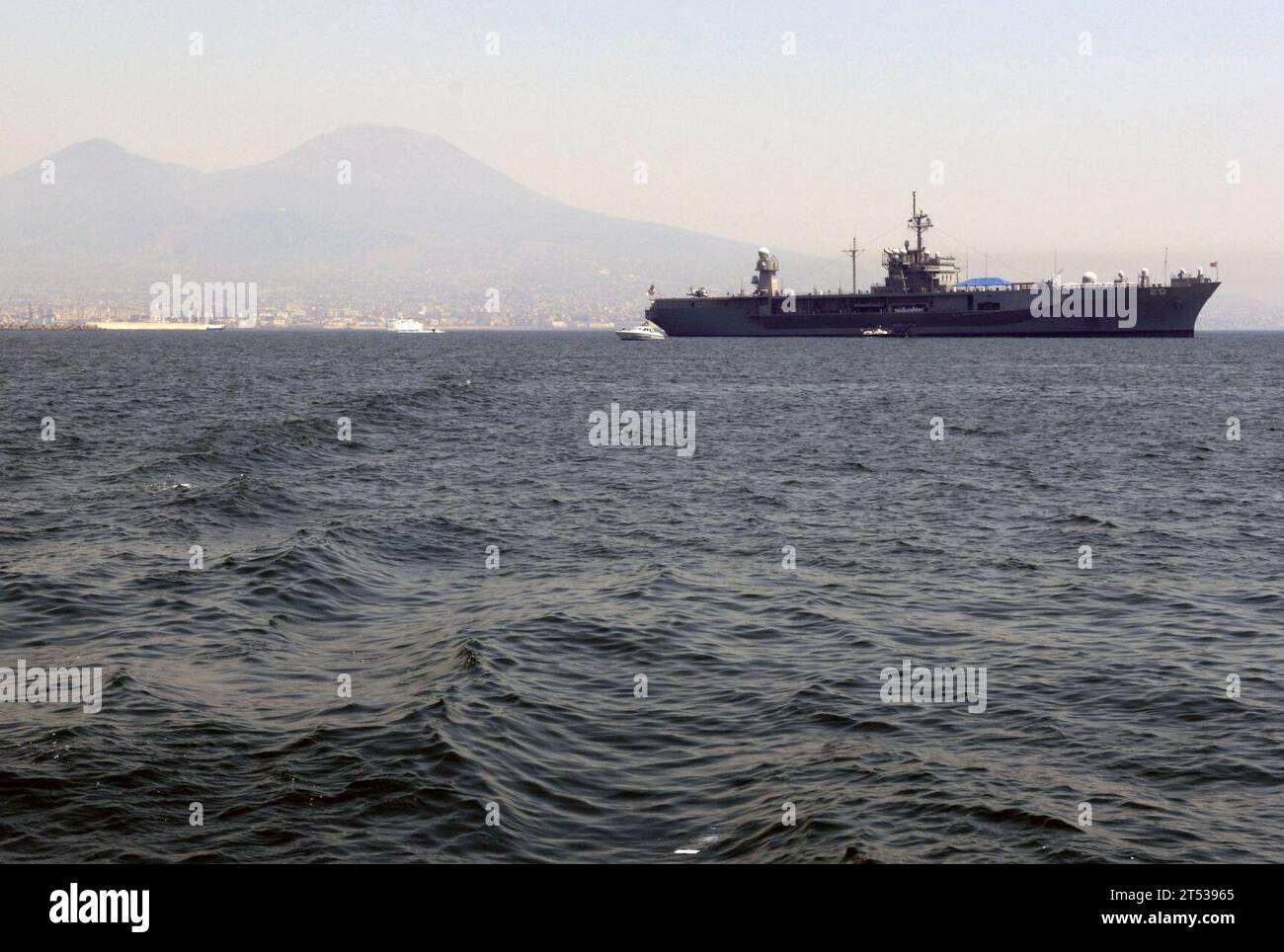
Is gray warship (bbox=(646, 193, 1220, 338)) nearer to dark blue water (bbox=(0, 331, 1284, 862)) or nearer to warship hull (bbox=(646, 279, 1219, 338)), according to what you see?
warship hull (bbox=(646, 279, 1219, 338))

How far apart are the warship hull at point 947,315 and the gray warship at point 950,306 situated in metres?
0.13

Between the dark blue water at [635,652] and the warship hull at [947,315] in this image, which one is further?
the warship hull at [947,315]

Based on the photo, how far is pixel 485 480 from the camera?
1367 inches

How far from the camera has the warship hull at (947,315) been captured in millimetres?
159000

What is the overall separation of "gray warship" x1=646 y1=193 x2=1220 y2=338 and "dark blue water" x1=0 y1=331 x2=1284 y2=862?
410 feet

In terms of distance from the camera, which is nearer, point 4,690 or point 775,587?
point 4,690

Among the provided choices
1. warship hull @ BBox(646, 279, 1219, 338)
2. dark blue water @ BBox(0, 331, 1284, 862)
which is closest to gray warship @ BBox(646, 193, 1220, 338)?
warship hull @ BBox(646, 279, 1219, 338)

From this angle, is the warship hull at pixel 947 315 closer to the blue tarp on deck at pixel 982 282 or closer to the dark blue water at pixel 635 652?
the blue tarp on deck at pixel 982 282

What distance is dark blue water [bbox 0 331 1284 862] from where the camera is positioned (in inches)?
426

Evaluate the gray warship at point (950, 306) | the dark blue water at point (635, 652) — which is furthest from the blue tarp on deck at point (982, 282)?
the dark blue water at point (635, 652)
